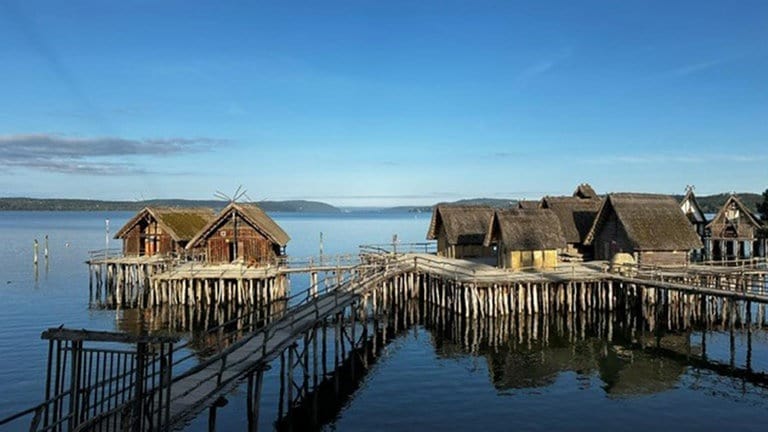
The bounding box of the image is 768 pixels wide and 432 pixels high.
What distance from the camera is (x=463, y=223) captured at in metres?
47.4

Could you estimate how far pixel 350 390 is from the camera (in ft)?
76.3

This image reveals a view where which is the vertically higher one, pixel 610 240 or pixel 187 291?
pixel 610 240

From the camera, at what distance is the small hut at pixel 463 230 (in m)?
47.0

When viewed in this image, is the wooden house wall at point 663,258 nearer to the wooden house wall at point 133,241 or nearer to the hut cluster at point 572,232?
the hut cluster at point 572,232

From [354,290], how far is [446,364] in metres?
5.99

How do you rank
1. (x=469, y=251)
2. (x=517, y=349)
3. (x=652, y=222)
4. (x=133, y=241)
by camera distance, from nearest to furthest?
(x=517, y=349)
(x=652, y=222)
(x=469, y=251)
(x=133, y=241)

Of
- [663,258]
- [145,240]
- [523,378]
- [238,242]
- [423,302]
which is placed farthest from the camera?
[145,240]

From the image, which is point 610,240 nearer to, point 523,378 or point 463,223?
point 463,223

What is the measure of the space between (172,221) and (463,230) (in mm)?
22614

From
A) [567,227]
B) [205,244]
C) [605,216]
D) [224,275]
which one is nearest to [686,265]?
[605,216]

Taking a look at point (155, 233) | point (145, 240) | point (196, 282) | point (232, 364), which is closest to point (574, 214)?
point (196, 282)

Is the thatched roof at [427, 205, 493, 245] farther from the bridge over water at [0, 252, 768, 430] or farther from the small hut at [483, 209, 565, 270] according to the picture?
the small hut at [483, 209, 565, 270]

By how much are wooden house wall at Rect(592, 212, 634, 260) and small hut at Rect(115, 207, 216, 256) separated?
30.6 m

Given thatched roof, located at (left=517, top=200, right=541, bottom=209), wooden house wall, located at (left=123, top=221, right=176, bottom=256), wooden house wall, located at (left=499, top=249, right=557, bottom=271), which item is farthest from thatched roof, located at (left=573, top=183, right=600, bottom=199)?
wooden house wall, located at (left=123, top=221, right=176, bottom=256)
